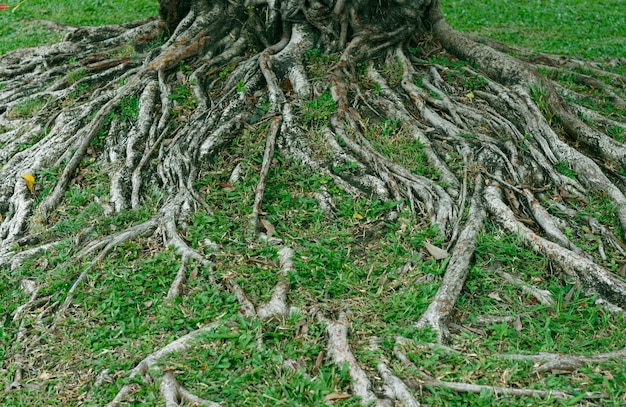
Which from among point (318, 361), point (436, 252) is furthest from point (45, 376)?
point (436, 252)

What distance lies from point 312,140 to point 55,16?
779 cm

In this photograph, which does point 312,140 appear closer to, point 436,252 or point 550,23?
point 436,252

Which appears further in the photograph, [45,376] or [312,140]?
[312,140]

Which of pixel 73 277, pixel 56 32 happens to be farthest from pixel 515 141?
pixel 56 32

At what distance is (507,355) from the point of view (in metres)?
4.06

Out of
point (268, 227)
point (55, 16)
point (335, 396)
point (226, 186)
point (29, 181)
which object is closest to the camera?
point (335, 396)

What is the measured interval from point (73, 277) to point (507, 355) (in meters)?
3.05

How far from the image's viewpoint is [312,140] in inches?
Result: 237

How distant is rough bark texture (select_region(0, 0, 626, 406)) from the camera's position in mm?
4695

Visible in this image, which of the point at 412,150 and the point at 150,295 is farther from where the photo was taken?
the point at 412,150

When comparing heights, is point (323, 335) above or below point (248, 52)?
below

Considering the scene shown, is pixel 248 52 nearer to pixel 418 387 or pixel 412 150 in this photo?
pixel 412 150

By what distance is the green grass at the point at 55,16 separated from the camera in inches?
411

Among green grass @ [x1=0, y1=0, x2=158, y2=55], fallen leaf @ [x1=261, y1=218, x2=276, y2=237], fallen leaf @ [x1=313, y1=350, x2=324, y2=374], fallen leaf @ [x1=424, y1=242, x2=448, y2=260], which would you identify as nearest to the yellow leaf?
fallen leaf @ [x1=261, y1=218, x2=276, y2=237]
